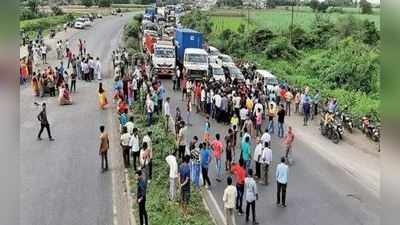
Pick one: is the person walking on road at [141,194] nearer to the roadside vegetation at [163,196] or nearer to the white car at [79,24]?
the roadside vegetation at [163,196]

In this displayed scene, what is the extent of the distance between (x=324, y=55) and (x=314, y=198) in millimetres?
29658

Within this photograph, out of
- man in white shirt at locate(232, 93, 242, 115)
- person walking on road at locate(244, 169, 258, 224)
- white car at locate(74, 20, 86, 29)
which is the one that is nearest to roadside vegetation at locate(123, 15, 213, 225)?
person walking on road at locate(244, 169, 258, 224)

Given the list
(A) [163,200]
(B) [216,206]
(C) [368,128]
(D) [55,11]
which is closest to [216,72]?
(C) [368,128]

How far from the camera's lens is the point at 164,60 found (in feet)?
113

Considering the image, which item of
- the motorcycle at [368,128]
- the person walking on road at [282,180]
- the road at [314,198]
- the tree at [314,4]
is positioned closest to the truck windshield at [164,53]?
the motorcycle at [368,128]

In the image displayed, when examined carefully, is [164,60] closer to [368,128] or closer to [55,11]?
[368,128]

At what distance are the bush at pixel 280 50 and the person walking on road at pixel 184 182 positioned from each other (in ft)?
112

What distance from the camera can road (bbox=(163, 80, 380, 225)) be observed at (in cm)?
1366

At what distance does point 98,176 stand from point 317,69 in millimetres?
27664

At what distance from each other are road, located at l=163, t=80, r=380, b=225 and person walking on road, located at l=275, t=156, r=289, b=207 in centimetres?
26

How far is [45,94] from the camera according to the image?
91.8 ft

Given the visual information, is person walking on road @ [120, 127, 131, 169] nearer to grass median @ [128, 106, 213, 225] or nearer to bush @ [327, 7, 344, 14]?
grass median @ [128, 106, 213, 225]

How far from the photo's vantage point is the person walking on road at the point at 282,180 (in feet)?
44.1

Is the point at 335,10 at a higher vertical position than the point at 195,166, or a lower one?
higher
